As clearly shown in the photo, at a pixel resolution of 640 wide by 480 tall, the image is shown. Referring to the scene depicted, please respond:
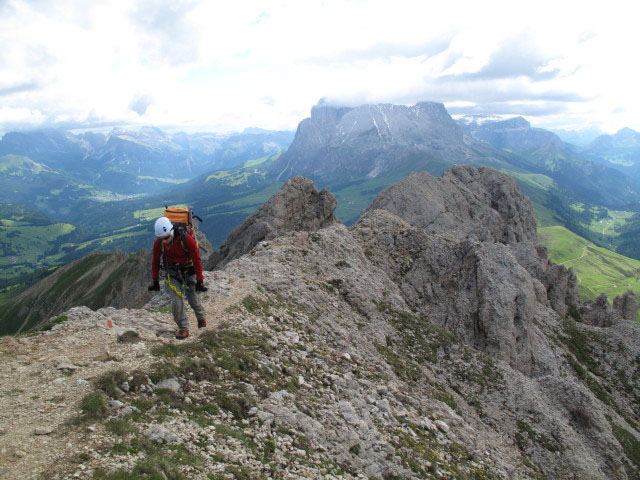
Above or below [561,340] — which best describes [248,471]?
above

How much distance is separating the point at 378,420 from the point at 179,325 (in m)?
10.7

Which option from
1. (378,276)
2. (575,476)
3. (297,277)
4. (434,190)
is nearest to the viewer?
(575,476)

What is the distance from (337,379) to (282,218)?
53.4m

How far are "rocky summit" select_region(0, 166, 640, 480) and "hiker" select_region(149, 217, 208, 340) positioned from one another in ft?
4.48

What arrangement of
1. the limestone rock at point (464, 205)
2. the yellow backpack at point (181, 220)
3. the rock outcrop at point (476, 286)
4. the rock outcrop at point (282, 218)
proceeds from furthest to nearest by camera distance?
the limestone rock at point (464, 205) < the rock outcrop at point (282, 218) < the rock outcrop at point (476, 286) < the yellow backpack at point (181, 220)

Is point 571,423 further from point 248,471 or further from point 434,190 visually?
point 434,190

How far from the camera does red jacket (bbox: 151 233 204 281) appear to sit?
1753 cm

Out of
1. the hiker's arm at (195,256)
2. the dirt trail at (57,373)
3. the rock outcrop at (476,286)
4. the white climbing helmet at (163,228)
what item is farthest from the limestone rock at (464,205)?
the dirt trail at (57,373)

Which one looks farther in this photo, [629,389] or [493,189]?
[493,189]

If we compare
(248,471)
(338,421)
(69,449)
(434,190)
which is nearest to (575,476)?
(338,421)

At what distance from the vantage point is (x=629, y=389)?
43312mm

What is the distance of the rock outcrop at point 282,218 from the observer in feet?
218

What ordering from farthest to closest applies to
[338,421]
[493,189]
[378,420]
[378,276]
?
[493,189], [378,276], [378,420], [338,421]

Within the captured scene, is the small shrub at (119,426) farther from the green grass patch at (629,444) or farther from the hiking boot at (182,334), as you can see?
the green grass patch at (629,444)
